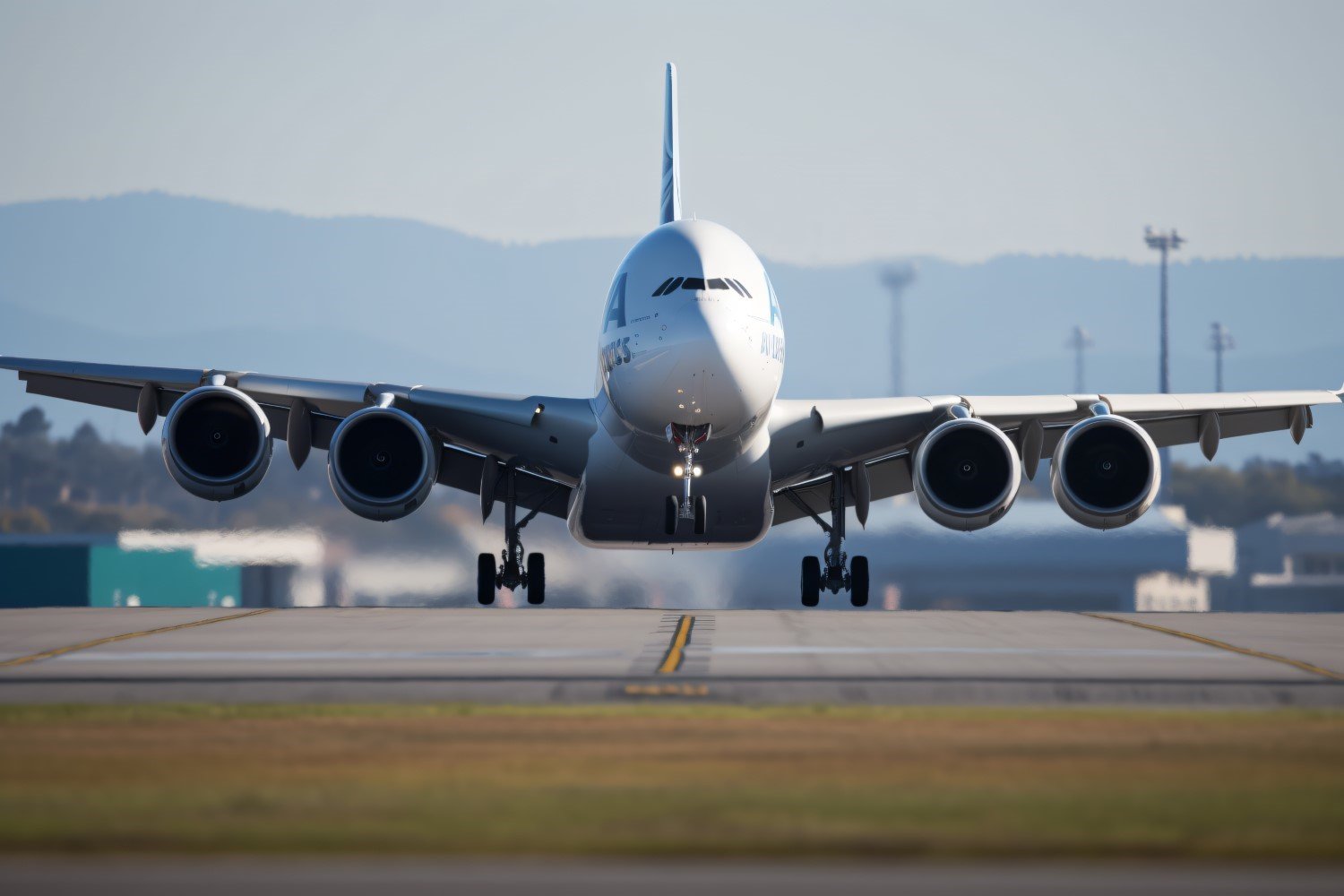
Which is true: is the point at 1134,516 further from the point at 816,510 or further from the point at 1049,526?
the point at 1049,526

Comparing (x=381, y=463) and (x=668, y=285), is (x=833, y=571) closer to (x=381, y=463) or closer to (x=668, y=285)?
(x=381, y=463)

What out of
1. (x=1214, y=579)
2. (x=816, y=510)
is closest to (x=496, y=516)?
(x=816, y=510)

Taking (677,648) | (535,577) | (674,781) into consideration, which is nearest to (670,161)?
(535,577)

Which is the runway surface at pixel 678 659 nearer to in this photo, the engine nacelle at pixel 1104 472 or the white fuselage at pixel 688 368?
the engine nacelle at pixel 1104 472

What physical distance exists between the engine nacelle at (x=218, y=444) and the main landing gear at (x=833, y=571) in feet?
36.3

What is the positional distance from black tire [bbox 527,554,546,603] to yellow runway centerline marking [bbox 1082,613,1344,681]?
12.0 meters

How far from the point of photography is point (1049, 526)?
1934 inches

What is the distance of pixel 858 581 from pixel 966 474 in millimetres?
5866

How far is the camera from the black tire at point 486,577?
37.4 meters

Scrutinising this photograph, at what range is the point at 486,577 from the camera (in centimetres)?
3750

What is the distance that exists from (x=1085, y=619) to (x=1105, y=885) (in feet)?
81.0

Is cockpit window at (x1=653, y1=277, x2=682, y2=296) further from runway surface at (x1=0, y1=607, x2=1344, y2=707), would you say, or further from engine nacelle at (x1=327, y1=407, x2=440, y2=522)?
engine nacelle at (x1=327, y1=407, x2=440, y2=522)

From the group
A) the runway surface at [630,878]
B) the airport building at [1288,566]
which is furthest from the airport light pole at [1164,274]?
the runway surface at [630,878]

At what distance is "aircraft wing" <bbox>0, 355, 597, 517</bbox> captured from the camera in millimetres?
32344
